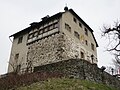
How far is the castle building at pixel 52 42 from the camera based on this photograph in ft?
82.2

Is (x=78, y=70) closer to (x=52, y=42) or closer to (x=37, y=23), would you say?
(x=52, y=42)

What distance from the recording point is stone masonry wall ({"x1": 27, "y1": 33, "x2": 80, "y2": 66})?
24.3 m

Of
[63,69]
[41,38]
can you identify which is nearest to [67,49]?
[41,38]

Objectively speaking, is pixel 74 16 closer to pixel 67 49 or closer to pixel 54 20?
pixel 54 20

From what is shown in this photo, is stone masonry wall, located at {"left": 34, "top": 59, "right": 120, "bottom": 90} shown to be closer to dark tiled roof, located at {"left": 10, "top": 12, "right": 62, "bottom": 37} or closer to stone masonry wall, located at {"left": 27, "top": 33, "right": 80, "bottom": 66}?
stone masonry wall, located at {"left": 27, "top": 33, "right": 80, "bottom": 66}

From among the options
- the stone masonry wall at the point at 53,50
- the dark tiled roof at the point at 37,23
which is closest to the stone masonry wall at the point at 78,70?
the stone masonry wall at the point at 53,50

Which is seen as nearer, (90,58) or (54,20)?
(54,20)

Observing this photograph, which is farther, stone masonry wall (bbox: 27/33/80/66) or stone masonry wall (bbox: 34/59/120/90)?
stone masonry wall (bbox: 27/33/80/66)

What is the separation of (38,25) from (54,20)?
9.35ft

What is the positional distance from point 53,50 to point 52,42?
3.78 ft

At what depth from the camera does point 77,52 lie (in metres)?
26.4

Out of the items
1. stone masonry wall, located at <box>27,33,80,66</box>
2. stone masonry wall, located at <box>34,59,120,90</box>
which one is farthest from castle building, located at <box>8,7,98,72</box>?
stone masonry wall, located at <box>34,59,120,90</box>

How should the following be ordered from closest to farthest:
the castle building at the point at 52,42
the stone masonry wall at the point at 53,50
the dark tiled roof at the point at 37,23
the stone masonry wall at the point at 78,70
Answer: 1. the stone masonry wall at the point at 78,70
2. the stone masonry wall at the point at 53,50
3. the castle building at the point at 52,42
4. the dark tiled roof at the point at 37,23

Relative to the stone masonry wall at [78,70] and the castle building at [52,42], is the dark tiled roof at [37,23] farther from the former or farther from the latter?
the stone masonry wall at [78,70]
